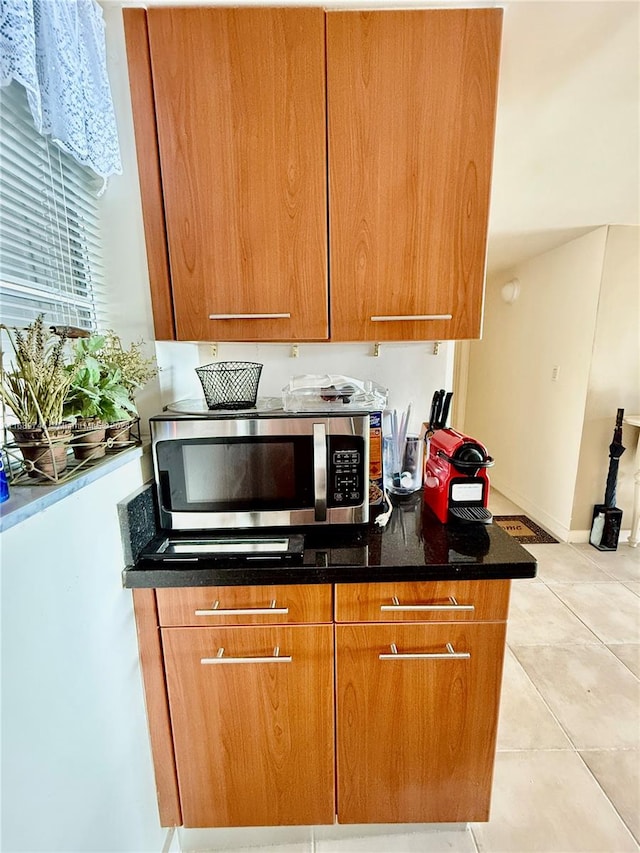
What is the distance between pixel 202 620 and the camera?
0.94 m

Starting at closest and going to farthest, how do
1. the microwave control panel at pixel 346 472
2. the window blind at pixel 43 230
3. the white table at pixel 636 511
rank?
the window blind at pixel 43 230 → the microwave control panel at pixel 346 472 → the white table at pixel 636 511

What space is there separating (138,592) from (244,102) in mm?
1257

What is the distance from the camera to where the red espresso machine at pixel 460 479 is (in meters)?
1.06

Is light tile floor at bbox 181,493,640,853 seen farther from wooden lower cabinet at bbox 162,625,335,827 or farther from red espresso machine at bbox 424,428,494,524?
red espresso machine at bbox 424,428,494,524

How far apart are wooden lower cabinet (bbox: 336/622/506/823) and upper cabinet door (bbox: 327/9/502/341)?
32.0 inches

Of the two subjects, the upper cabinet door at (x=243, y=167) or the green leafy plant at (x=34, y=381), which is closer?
Result: the green leafy plant at (x=34, y=381)

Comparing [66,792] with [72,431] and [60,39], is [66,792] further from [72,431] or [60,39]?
[60,39]

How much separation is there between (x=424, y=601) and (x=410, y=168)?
3.62 feet

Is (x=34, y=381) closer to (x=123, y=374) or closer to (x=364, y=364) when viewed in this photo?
(x=123, y=374)

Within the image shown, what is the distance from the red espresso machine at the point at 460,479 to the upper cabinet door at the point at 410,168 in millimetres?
319

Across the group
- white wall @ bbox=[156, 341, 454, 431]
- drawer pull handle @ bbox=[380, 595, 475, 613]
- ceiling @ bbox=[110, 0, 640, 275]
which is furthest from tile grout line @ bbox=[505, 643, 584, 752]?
ceiling @ bbox=[110, 0, 640, 275]

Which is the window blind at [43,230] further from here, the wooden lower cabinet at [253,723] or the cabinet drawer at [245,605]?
the wooden lower cabinet at [253,723]

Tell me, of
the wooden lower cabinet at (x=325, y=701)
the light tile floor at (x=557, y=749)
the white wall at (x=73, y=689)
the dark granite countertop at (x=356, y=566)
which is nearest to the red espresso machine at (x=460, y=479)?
the dark granite countertop at (x=356, y=566)

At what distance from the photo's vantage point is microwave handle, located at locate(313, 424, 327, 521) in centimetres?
102
